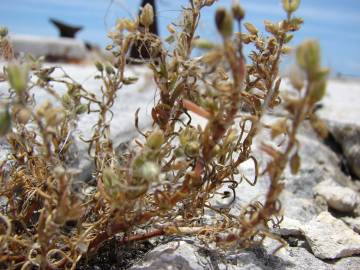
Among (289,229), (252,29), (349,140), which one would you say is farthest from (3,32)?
(349,140)

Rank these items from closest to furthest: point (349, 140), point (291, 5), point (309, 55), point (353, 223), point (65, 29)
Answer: point (309, 55), point (291, 5), point (353, 223), point (349, 140), point (65, 29)

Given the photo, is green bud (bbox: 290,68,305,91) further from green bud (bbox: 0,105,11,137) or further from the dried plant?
green bud (bbox: 0,105,11,137)

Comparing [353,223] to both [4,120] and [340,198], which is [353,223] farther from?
[4,120]

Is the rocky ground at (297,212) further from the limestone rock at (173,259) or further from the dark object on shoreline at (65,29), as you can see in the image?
the dark object on shoreline at (65,29)

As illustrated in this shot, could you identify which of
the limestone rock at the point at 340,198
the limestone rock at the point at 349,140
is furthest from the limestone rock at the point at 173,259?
the limestone rock at the point at 349,140

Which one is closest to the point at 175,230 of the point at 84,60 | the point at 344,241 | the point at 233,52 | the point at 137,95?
the point at 233,52

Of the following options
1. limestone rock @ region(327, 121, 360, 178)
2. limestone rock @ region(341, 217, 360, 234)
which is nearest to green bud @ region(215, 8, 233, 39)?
limestone rock @ region(341, 217, 360, 234)
